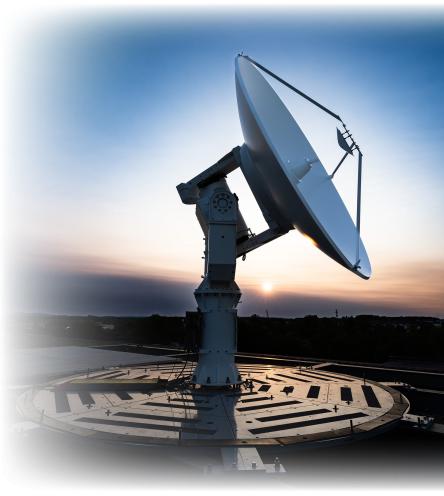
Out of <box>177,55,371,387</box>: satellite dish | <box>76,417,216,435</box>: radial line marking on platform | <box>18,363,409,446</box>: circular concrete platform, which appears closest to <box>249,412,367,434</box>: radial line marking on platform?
<box>18,363,409,446</box>: circular concrete platform

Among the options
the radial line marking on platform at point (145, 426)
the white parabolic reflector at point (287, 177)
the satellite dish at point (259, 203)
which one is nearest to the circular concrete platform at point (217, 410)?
the radial line marking on platform at point (145, 426)

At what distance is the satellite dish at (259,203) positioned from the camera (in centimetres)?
1642

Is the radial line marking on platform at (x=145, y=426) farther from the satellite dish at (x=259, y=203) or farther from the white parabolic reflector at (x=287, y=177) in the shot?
the white parabolic reflector at (x=287, y=177)

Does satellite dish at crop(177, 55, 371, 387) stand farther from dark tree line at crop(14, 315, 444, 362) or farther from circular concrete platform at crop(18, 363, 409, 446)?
dark tree line at crop(14, 315, 444, 362)

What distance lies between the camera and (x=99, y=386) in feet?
63.9

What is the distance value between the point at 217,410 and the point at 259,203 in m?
8.69

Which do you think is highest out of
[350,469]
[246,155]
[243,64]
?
[243,64]

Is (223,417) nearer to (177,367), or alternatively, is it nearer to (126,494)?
(126,494)

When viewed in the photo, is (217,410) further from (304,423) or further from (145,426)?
(304,423)

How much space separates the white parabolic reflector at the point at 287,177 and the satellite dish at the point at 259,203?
0.14 ft

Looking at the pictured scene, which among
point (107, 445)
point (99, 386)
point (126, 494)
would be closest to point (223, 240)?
point (99, 386)

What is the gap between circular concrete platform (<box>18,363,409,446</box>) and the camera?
1332 centimetres

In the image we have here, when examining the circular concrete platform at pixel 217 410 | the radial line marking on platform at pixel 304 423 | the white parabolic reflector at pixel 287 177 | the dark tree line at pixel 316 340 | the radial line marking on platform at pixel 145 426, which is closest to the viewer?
the circular concrete platform at pixel 217 410

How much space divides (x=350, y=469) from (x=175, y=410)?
660 cm
